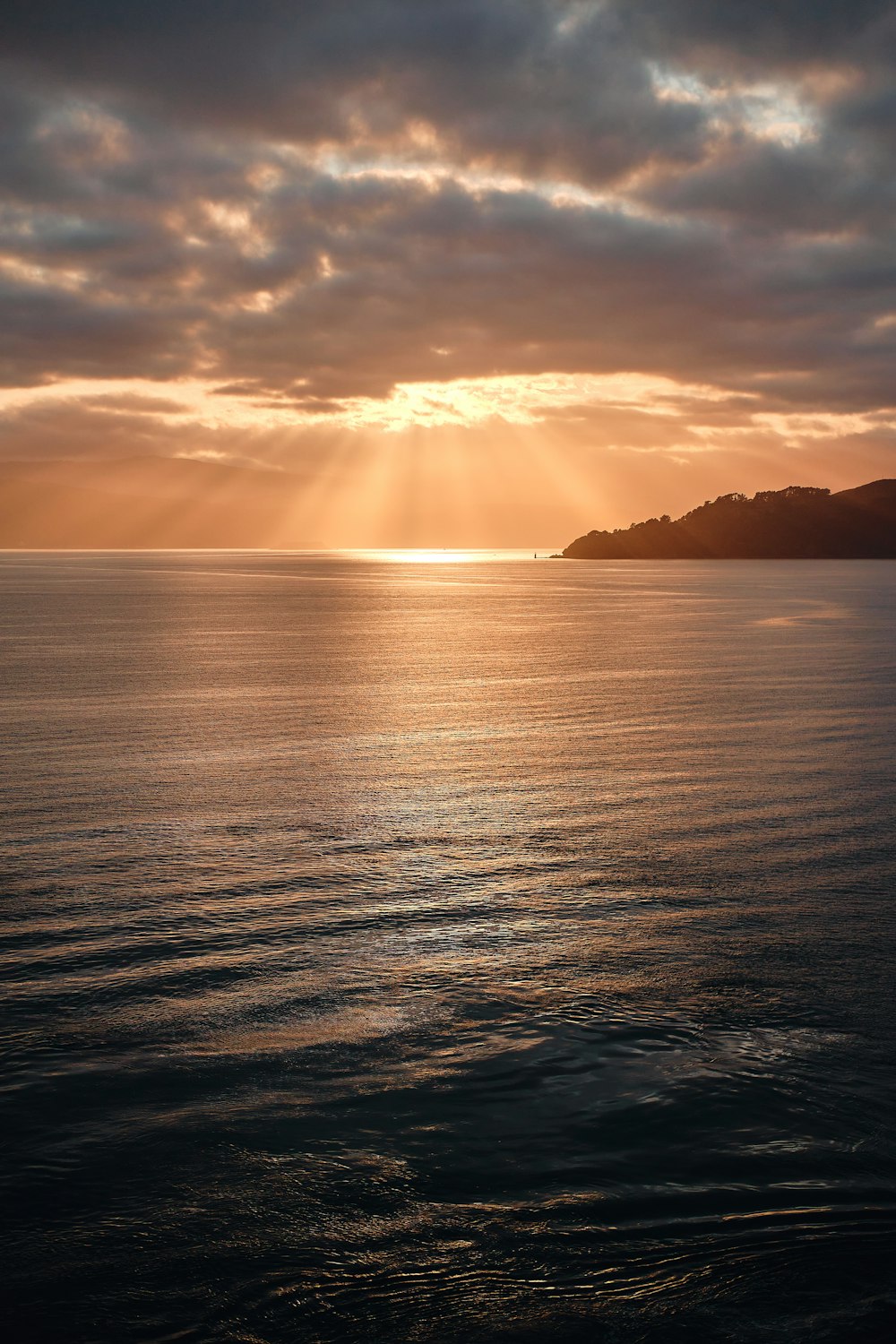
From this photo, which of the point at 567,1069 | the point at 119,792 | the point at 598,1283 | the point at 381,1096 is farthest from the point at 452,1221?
the point at 119,792

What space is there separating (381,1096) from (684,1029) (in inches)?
119

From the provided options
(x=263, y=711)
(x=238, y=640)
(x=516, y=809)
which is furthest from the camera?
(x=238, y=640)

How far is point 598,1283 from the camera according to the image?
255 inches

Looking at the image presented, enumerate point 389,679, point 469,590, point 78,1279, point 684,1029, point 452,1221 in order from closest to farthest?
point 78,1279 < point 452,1221 < point 684,1029 < point 389,679 < point 469,590

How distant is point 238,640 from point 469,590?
274ft

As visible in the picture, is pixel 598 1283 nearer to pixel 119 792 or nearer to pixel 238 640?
pixel 119 792

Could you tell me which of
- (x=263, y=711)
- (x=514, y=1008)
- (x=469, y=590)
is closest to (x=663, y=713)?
(x=263, y=711)

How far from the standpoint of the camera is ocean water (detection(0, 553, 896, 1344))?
6496 mm

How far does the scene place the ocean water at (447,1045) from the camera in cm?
650

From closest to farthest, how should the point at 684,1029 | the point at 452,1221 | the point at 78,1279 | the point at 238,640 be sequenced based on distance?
the point at 78,1279 < the point at 452,1221 < the point at 684,1029 < the point at 238,640

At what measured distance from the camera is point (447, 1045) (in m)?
9.45

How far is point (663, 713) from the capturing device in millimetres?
29734

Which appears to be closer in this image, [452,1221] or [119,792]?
[452,1221]

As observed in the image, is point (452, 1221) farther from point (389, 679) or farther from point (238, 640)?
point (238, 640)
